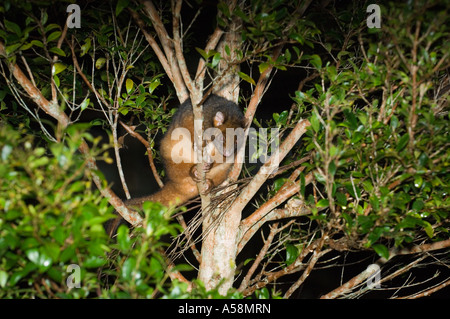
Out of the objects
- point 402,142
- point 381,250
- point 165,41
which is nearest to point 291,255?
point 381,250

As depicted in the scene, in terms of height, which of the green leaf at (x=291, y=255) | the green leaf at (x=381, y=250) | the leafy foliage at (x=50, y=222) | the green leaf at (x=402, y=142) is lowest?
the green leaf at (x=291, y=255)

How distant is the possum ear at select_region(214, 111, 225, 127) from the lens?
3.22 m

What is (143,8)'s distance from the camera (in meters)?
2.08

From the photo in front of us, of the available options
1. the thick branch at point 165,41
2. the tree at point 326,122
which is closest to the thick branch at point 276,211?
the tree at point 326,122

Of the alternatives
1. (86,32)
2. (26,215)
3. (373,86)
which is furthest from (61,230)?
(86,32)

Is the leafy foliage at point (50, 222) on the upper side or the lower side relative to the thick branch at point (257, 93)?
lower

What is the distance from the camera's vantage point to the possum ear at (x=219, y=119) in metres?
3.22

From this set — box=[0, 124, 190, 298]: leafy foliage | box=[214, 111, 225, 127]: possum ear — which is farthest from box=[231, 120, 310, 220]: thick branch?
box=[0, 124, 190, 298]: leafy foliage

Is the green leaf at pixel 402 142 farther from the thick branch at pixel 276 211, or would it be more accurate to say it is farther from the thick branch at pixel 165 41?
the thick branch at pixel 165 41

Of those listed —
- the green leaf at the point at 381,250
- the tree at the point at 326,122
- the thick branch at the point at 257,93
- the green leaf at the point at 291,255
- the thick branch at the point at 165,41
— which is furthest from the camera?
the green leaf at the point at 291,255

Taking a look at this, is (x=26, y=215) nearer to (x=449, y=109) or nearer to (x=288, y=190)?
(x=288, y=190)

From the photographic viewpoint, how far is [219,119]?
3256 millimetres

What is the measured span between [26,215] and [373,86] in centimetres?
170

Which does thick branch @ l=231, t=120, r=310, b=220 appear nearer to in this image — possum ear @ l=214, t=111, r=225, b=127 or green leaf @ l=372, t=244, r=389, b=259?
green leaf @ l=372, t=244, r=389, b=259
